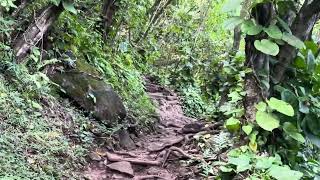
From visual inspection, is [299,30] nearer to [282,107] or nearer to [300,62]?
[300,62]

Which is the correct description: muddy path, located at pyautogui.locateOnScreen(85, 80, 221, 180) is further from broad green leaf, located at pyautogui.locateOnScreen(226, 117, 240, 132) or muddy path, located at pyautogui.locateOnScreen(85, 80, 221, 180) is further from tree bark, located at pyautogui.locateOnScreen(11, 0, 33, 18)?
tree bark, located at pyautogui.locateOnScreen(11, 0, 33, 18)

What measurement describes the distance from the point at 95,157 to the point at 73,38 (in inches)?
94.8

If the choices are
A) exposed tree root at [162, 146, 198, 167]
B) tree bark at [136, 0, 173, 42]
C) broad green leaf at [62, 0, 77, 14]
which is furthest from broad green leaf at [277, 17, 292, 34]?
tree bark at [136, 0, 173, 42]

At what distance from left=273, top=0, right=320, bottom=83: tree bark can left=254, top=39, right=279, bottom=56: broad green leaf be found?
1.36ft

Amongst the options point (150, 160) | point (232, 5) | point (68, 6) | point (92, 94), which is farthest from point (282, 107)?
point (92, 94)

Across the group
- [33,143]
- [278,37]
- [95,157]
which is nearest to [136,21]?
[95,157]

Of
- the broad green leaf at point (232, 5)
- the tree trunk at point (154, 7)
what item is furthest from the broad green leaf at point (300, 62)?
the tree trunk at point (154, 7)

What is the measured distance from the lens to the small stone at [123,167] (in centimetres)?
496

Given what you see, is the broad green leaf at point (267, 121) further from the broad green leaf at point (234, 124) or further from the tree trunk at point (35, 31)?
the tree trunk at point (35, 31)

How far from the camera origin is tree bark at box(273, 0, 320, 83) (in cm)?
347

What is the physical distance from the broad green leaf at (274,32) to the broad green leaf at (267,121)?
66 cm

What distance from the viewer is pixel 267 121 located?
329 centimetres

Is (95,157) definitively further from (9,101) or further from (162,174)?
(9,101)

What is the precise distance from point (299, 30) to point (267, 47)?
0.54 meters
